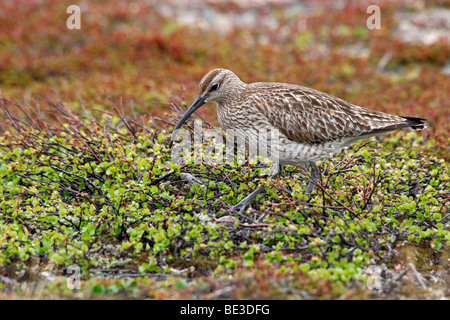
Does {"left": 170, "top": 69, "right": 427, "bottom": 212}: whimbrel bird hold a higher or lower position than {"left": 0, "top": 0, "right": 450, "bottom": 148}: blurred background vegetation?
lower

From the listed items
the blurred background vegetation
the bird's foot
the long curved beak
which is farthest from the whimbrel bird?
the blurred background vegetation

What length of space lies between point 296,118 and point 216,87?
43.6 inches

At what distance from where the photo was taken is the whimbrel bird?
255 inches

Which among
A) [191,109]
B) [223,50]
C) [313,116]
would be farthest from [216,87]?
[223,50]

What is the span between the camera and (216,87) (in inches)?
270

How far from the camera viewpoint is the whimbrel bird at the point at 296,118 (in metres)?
6.46

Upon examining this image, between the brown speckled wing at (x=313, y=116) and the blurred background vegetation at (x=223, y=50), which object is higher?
the blurred background vegetation at (x=223, y=50)

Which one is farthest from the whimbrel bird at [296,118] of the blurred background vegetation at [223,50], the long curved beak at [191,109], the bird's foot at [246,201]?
the blurred background vegetation at [223,50]

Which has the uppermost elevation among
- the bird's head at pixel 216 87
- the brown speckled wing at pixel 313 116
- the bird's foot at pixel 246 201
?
the bird's head at pixel 216 87

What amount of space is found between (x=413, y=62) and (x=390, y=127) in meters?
7.68

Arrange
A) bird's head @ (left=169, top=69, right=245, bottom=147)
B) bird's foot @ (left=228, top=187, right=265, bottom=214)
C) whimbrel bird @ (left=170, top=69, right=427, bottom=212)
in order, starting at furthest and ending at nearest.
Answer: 1. bird's head @ (left=169, top=69, right=245, bottom=147)
2. whimbrel bird @ (left=170, top=69, right=427, bottom=212)
3. bird's foot @ (left=228, top=187, right=265, bottom=214)

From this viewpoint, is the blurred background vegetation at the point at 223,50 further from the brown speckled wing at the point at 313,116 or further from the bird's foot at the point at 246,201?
the bird's foot at the point at 246,201

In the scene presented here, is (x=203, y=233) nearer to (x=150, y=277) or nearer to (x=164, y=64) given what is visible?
(x=150, y=277)

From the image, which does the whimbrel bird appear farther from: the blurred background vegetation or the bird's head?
the blurred background vegetation
